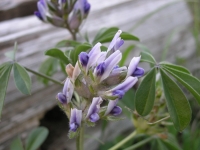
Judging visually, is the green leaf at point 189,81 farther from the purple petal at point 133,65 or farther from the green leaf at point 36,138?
the green leaf at point 36,138

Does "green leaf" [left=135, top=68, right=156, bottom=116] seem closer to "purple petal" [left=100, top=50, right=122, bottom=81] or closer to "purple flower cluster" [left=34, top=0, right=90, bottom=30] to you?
"purple petal" [left=100, top=50, right=122, bottom=81]

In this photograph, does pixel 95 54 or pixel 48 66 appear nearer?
pixel 95 54

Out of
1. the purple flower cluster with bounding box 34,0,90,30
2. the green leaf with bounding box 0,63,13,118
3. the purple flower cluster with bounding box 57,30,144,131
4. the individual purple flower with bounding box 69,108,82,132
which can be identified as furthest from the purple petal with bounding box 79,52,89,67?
the purple flower cluster with bounding box 34,0,90,30

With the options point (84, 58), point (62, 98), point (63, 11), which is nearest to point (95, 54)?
point (84, 58)

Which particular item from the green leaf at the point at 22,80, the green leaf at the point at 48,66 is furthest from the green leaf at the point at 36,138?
the green leaf at the point at 22,80

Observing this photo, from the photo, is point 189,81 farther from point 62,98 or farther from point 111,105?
point 62,98
